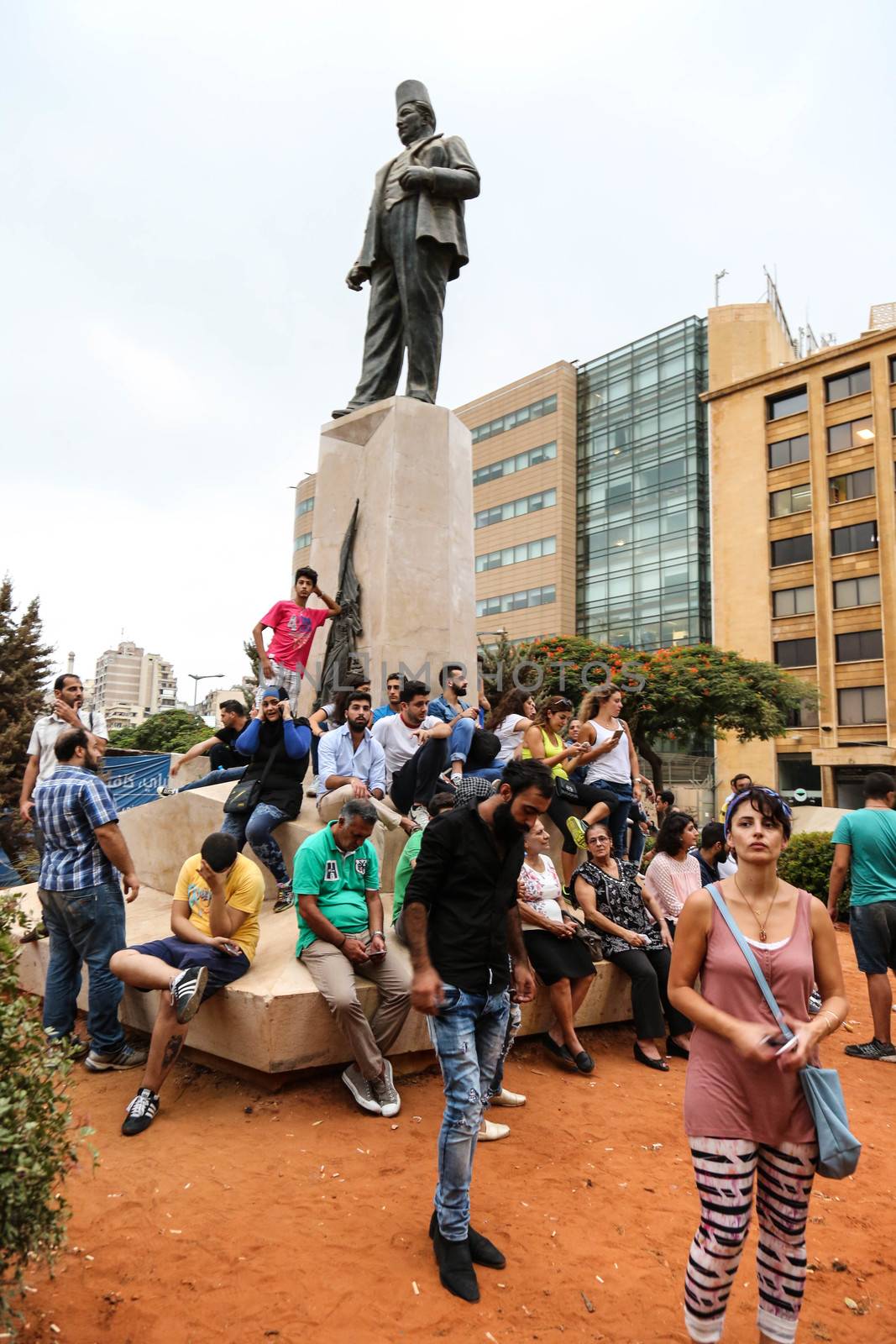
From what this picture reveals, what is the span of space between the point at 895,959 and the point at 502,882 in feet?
13.1

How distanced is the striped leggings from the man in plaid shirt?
3579mm

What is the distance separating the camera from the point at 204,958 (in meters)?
4.45

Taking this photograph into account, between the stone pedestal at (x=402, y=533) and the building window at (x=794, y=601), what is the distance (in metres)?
29.9

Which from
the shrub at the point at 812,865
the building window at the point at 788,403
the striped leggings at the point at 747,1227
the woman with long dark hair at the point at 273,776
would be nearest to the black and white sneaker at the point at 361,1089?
the woman with long dark hair at the point at 273,776

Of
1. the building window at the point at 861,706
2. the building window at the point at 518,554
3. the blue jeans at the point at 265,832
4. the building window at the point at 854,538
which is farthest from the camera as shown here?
the building window at the point at 518,554

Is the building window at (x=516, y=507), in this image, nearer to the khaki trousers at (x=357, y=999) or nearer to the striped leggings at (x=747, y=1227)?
the khaki trousers at (x=357, y=999)

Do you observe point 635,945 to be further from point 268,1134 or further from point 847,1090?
point 268,1134

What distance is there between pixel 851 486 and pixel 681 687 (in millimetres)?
16694

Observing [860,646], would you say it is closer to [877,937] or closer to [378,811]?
[877,937]

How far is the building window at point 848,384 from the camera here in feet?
110

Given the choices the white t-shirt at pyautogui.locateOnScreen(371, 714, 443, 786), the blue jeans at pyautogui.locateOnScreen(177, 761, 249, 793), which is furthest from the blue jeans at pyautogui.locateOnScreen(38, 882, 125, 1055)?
the white t-shirt at pyautogui.locateOnScreen(371, 714, 443, 786)

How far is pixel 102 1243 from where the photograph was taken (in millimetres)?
3094

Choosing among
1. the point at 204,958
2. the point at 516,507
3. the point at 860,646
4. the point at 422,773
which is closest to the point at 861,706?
the point at 860,646

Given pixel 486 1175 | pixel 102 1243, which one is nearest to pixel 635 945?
pixel 486 1175
